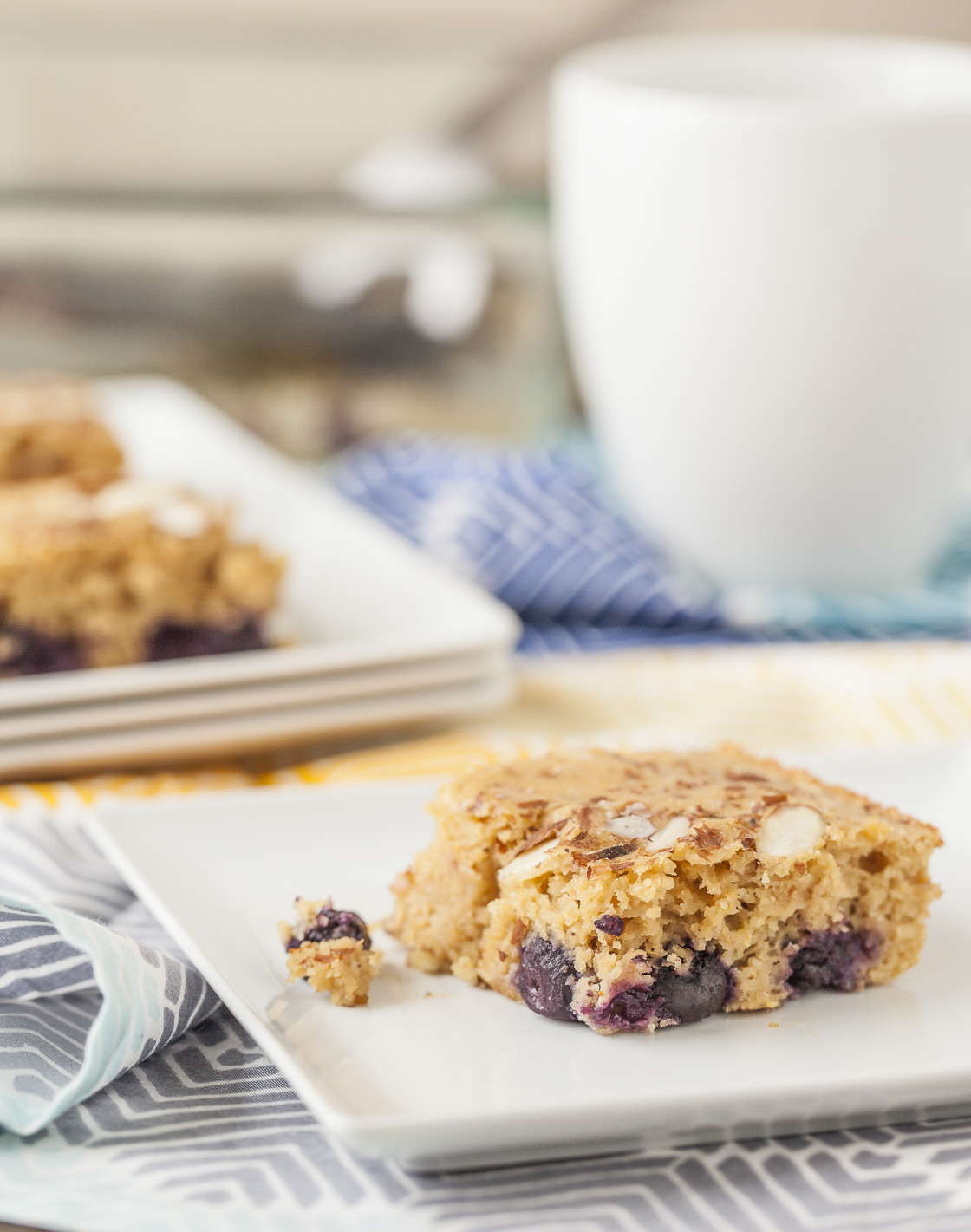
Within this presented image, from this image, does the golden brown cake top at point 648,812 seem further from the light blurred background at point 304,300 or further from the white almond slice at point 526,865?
the light blurred background at point 304,300

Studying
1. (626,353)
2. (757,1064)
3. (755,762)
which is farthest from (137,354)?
(757,1064)

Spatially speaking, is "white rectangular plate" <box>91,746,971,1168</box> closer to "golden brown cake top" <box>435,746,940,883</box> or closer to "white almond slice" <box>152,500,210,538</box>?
"golden brown cake top" <box>435,746,940,883</box>

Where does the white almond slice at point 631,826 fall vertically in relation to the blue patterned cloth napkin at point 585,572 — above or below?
above

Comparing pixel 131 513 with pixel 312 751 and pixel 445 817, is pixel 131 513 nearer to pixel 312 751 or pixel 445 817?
pixel 312 751

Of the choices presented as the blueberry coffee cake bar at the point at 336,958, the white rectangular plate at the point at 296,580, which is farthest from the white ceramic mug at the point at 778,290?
the blueberry coffee cake bar at the point at 336,958

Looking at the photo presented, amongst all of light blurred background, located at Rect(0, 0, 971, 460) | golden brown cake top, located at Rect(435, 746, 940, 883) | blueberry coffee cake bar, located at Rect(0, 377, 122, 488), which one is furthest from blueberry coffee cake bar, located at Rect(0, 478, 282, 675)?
light blurred background, located at Rect(0, 0, 971, 460)
